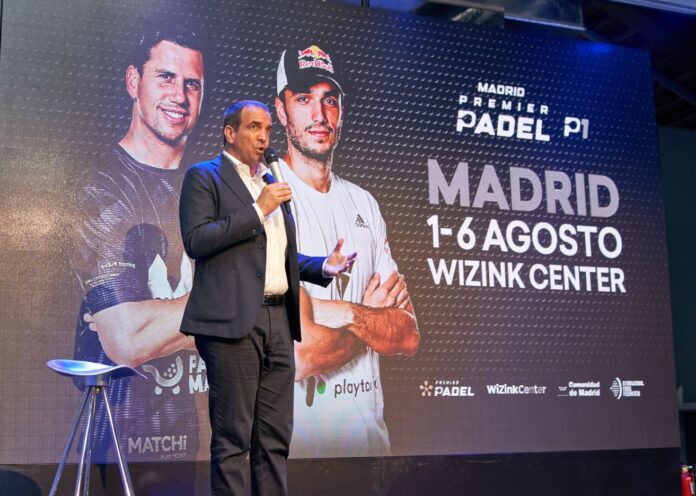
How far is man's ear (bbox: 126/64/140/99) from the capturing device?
3791 mm

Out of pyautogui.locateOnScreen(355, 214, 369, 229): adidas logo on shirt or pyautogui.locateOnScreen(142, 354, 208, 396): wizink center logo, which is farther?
pyautogui.locateOnScreen(355, 214, 369, 229): adidas logo on shirt

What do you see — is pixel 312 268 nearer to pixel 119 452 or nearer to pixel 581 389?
pixel 119 452

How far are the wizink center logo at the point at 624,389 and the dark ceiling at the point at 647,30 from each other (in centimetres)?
201

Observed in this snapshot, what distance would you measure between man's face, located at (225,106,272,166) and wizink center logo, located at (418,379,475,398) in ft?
6.38

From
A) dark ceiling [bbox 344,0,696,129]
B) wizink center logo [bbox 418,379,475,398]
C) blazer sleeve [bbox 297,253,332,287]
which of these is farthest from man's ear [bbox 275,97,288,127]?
blazer sleeve [bbox 297,253,332,287]

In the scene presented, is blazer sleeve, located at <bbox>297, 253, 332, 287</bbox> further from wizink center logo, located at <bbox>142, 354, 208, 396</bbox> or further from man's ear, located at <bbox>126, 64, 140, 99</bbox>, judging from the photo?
man's ear, located at <bbox>126, 64, 140, 99</bbox>

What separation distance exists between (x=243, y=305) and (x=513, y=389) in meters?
2.32

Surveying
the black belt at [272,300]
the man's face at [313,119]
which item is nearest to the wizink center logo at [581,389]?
the man's face at [313,119]

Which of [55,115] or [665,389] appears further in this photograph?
[665,389]

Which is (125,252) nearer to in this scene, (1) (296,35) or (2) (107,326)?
(2) (107,326)

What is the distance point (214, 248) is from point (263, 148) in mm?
366

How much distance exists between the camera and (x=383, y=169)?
422 cm

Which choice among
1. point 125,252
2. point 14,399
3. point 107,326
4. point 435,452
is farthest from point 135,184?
point 435,452

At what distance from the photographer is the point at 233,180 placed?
8.18ft
